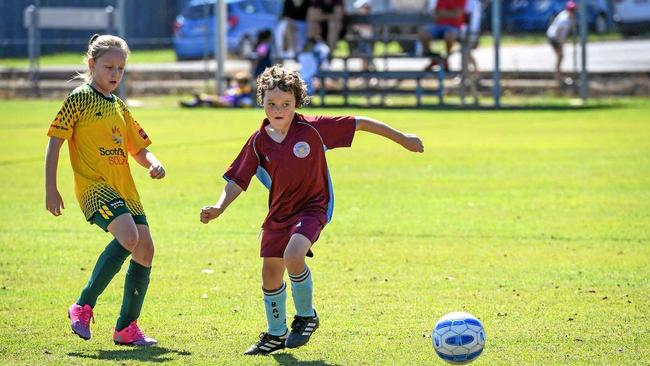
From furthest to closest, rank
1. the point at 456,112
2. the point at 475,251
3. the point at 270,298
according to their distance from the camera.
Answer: the point at 456,112
the point at 475,251
the point at 270,298

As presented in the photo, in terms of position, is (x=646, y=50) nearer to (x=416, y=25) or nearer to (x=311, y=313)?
(x=416, y=25)

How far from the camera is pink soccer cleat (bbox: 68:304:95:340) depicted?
20.6ft

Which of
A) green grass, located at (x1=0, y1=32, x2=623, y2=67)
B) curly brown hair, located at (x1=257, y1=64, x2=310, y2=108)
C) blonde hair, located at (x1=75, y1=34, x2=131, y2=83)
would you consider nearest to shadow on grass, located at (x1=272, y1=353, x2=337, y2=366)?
curly brown hair, located at (x1=257, y1=64, x2=310, y2=108)

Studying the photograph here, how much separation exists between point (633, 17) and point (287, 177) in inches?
1053

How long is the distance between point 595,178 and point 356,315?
689 cm

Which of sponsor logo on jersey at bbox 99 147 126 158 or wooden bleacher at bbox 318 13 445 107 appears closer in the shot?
sponsor logo on jersey at bbox 99 147 126 158

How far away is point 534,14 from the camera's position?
28844 millimetres

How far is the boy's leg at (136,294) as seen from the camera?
634 cm

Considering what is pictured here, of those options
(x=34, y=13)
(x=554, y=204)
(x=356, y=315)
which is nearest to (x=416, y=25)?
(x=34, y=13)

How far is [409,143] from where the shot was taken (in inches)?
246

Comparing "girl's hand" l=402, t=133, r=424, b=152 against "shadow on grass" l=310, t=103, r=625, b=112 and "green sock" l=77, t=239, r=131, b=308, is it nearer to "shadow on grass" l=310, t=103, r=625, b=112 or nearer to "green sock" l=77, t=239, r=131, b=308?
"green sock" l=77, t=239, r=131, b=308

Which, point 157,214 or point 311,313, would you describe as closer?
point 311,313

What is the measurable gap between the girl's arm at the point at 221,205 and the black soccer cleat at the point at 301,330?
687mm

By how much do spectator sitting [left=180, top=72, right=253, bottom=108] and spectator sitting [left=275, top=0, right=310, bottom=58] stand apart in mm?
1146
